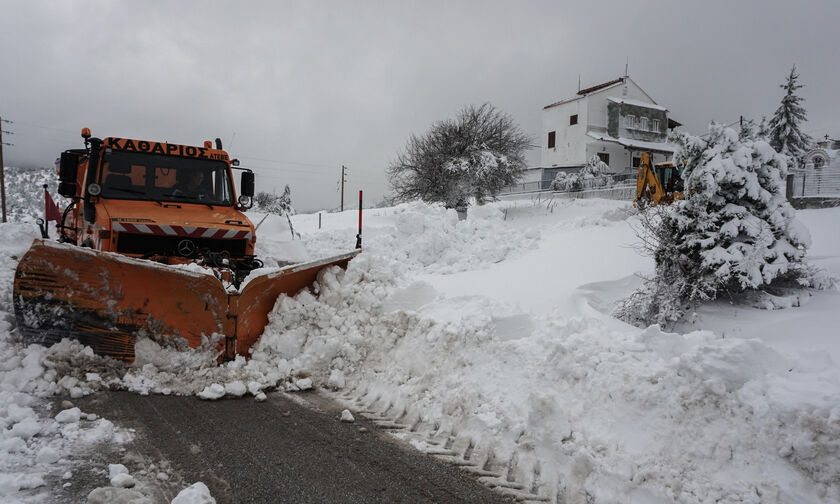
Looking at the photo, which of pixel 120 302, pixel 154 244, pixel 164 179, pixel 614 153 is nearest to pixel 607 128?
pixel 614 153

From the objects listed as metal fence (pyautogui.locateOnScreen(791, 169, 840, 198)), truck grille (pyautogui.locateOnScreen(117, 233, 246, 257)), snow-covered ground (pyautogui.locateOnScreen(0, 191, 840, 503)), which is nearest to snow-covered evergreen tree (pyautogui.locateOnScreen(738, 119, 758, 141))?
snow-covered ground (pyautogui.locateOnScreen(0, 191, 840, 503))

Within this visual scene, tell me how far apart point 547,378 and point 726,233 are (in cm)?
306

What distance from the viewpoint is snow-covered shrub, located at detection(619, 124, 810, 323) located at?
5.24 m

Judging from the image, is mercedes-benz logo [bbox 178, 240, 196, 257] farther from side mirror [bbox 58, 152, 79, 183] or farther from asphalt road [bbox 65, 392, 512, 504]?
asphalt road [bbox 65, 392, 512, 504]

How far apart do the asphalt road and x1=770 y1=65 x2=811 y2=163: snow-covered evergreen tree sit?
3094 cm

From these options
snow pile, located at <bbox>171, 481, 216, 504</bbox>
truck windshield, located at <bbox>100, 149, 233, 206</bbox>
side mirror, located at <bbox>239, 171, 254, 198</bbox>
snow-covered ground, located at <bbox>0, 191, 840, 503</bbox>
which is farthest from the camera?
side mirror, located at <bbox>239, 171, 254, 198</bbox>

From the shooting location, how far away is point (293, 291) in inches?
228

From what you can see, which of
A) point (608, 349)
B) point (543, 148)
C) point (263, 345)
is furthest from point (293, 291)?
point (543, 148)

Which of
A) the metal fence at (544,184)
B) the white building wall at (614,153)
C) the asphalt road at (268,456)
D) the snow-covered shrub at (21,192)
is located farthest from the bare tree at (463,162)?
the snow-covered shrub at (21,192)

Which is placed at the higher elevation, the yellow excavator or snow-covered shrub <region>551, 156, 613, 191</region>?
snow-covered shrub <region>551, 156, 613, 191</region>

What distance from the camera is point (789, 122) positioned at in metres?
27.1

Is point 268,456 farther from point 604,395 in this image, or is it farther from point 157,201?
point 157,201

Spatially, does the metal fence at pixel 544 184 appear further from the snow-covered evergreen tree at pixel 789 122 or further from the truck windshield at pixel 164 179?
the truck windshield at pixel 164 179

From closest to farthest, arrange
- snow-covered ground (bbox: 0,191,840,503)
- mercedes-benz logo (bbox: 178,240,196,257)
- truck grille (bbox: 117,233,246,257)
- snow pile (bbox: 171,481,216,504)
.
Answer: snow pile (bbox: 171,481,216,504) → snow-covered ground (bbox: 0,191,840,503) → truck grille (bbox: 117,233,246,257) → mercedes-benz logo (bbox: 178,240,196,257)
